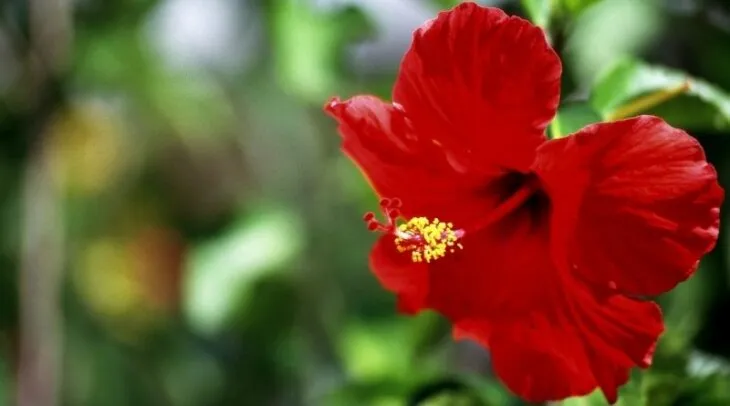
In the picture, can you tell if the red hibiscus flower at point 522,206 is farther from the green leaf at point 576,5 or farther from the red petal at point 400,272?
the green leaf at point 576,5

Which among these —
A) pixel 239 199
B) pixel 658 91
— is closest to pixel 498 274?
pixel 658 91

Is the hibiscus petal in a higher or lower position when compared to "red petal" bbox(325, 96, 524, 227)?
lower

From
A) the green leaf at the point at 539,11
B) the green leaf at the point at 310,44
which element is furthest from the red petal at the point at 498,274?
the green leaf at the point at 310,44

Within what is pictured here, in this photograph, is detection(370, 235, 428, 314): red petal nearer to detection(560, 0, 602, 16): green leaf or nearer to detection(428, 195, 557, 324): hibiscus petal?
detection(428, 195, 557, 324): hibiscus petal

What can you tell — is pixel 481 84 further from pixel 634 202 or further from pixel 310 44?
pixel 310 44

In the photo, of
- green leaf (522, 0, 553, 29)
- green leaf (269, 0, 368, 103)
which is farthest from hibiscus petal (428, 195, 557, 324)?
green leaf (269, 0, 368, 103)

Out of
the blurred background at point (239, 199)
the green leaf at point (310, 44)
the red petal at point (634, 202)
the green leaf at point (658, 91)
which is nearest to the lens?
the red petal at point (634, 202)
